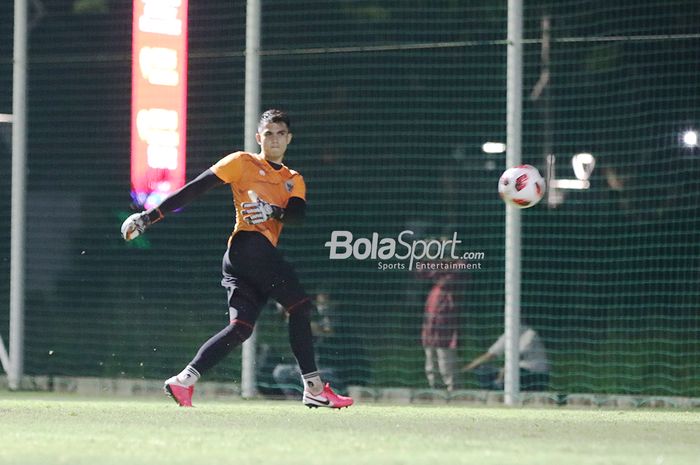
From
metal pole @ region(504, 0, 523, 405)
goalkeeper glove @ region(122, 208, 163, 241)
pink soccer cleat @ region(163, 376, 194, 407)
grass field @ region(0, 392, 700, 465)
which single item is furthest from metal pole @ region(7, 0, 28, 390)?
goalkeeper glove @ region(122, 208, 163, 241)

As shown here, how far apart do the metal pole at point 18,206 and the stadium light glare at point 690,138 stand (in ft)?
20.2

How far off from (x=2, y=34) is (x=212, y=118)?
2.34 m

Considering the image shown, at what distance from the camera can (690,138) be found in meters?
16.6

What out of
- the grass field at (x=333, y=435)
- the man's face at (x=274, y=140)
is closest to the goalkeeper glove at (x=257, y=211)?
the man's face at (x=274, y=140)

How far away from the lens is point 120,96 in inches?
747

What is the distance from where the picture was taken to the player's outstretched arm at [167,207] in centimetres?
1028

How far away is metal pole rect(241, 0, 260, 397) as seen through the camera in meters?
14.4

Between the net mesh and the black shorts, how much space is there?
13.2ft

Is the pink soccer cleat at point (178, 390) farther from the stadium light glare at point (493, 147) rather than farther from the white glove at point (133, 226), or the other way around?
the stadium light glare at point (493, 147)

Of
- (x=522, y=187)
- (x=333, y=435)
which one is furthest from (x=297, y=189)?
(x=333, y=435)

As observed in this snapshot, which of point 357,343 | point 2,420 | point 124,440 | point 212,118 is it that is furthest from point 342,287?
point 124,440

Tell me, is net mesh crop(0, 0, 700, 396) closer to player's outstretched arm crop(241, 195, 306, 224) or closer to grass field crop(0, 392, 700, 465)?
grass field crop(0, 392, 700, 465)

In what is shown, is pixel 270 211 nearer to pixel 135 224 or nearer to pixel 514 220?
pixel 135 224

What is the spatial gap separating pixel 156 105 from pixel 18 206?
1.53 m
